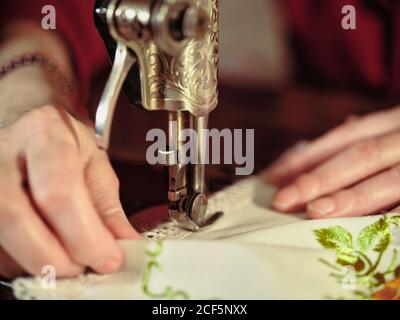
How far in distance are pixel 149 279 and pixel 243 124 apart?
0.79m

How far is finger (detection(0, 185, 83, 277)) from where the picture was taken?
51cm

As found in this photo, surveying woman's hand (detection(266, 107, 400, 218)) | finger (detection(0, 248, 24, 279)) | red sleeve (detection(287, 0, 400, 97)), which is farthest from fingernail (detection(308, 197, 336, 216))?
red sleeve (detection(287, 0, 400, 97))

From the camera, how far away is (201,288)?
1.77ft

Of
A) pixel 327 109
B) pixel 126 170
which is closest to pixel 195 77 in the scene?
pixel 126 170

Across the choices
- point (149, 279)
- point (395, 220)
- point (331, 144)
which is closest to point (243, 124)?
point (331, 144)

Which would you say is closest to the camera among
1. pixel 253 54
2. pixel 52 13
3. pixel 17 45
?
pixel 17 45

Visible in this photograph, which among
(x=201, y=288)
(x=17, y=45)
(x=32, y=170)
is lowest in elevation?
(x=201, y=288)

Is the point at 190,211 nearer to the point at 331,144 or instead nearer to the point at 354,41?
the point at 331,144

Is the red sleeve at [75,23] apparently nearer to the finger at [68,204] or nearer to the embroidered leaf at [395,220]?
the finger at [68,204]

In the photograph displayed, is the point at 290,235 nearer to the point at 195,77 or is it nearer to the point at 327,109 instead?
the point at 195,77

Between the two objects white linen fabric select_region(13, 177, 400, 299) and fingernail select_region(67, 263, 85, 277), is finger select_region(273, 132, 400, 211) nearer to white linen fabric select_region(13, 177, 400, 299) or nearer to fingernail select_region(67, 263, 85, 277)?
white linen fabric select_region(13, 177, 400, 299)

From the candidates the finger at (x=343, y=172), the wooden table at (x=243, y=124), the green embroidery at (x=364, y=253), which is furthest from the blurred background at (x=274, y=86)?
the green embroidery at (x=364, y=253)

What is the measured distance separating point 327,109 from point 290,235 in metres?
0.77

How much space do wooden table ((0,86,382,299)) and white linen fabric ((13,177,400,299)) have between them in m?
0.10
